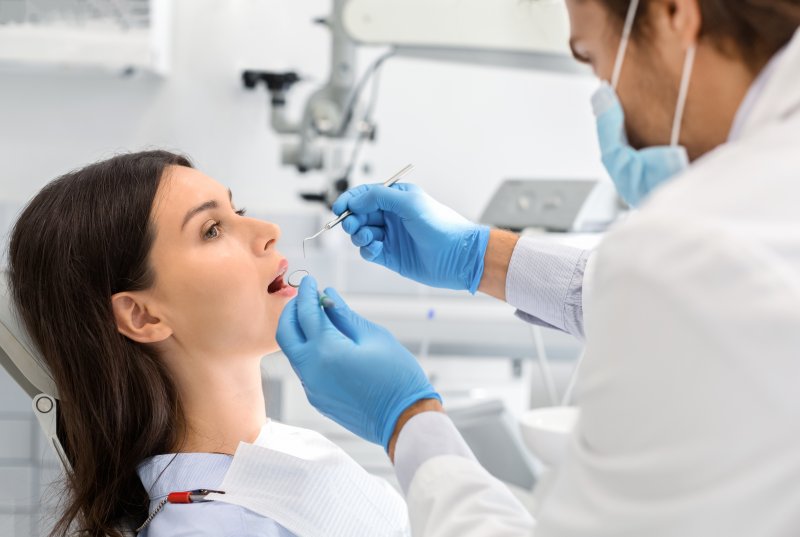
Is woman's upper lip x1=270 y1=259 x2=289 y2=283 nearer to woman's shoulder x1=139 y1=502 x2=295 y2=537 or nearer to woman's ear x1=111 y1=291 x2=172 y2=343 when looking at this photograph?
woman's ear x1=111 y1=291 x2=172 y2=343

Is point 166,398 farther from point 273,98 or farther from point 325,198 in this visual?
point 273,98

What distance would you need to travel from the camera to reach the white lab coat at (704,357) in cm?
64

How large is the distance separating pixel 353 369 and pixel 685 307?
53cm

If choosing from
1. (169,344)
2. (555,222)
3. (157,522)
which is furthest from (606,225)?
(157,522)

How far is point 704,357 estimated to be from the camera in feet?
2.11

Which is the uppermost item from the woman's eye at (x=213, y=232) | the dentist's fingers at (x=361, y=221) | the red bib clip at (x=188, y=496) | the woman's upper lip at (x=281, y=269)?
the dentist's fingers at (x=361, y=221)

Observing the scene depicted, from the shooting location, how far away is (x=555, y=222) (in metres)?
2.56

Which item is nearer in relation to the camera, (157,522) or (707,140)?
(707,140)

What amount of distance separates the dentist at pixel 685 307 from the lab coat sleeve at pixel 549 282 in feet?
1.52

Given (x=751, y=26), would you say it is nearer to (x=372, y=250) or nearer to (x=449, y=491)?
(x=449, y=491)

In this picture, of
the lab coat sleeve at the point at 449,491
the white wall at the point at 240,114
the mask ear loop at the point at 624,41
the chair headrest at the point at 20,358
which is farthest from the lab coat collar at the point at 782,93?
the white wall at the point at 240,114

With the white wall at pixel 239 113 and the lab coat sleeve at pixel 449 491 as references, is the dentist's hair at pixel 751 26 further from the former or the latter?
the white wall at pixel 239 113

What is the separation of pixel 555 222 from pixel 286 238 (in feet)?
3.71

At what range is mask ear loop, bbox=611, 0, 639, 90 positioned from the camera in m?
0.83
